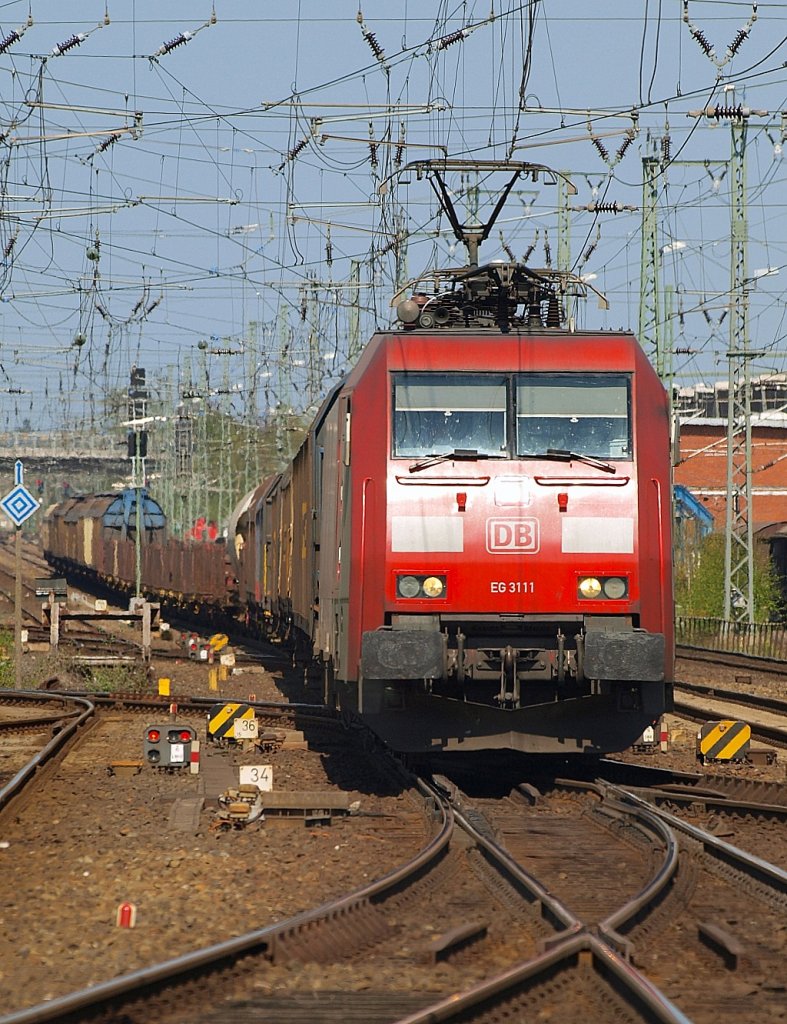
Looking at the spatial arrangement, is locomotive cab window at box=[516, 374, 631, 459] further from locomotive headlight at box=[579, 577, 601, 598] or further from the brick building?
the brick building

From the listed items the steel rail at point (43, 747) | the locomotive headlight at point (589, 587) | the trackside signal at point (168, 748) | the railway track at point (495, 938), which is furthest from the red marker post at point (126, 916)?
the trackside signal at point (168, 748)

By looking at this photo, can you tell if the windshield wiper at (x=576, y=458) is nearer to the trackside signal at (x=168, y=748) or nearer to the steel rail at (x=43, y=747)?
the trackside signal at (x=168, y=748)

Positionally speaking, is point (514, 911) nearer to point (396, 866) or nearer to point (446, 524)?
point (396, 866)

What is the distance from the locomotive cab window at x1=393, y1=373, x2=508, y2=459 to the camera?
1159 centimetres

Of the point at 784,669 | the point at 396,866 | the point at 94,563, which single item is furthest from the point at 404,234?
the point at 94,563

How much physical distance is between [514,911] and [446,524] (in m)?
4.35

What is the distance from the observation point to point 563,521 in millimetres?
11391

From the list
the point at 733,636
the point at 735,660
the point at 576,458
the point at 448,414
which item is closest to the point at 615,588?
the point at 576,458

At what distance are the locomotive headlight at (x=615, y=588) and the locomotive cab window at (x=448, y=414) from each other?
1311 mm

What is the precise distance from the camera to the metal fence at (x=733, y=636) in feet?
113

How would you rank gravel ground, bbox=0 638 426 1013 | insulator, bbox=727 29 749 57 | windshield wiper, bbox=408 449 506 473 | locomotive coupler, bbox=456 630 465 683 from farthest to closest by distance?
insulator, bbox=727 29 749 57 → windshield wiper, bbox=408 449 506 473 → locomotive coupler, bbox=456 630 465 683 → gravel ground, bbox=0 638 426 1013

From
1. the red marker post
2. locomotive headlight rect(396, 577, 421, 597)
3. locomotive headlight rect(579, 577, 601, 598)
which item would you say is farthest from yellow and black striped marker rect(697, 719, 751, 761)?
the red marker post

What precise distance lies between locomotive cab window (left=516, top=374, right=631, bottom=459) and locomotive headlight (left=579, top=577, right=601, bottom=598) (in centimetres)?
102

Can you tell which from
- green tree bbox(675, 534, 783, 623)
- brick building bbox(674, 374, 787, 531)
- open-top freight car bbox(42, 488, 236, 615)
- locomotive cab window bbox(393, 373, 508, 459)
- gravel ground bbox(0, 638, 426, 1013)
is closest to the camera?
gravel ground bbox(0, 638, 426, 1013)
